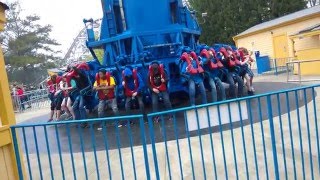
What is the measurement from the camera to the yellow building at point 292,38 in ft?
55.1

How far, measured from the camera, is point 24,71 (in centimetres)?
5219

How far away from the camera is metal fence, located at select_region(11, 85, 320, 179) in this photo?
406 centimetres

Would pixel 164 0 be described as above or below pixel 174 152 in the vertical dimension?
above

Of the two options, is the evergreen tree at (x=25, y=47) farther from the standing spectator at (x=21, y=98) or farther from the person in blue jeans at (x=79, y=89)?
the person in blue jeans at (x=79, y=89)

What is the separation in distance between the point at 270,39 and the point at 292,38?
281 inches

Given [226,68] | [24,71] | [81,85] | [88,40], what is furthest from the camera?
[24,71]

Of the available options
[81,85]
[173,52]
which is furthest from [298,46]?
[81,85]

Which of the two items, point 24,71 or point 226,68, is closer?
point 226,68

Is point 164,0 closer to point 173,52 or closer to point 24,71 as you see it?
point 173,52

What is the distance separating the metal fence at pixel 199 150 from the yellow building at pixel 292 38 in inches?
392

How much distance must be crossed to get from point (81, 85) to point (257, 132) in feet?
17.2

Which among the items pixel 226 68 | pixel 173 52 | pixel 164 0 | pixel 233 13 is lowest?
pixel 226 68

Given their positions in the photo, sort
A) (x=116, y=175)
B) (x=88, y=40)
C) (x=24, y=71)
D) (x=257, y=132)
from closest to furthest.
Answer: (x=116, y=175)
(x=257, y=132)
(x=88, y=40)
(x=24, y=71)

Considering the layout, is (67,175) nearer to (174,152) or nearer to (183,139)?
(174,152)
